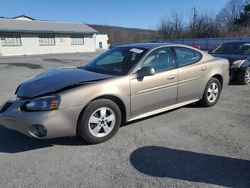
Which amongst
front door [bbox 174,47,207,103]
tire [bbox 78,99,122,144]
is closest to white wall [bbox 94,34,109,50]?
front door [bbox 174,47,207,103]

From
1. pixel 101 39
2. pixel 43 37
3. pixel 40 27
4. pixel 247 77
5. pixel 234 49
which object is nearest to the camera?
pixel 247 77

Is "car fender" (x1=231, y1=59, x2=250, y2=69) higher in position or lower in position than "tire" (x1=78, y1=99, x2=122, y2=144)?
higher

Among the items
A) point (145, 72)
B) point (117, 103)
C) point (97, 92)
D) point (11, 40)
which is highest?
point (11, 40)

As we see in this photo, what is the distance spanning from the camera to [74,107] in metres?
3.66

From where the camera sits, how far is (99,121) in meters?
3.94

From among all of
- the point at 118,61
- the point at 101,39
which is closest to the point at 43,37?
the point at 101,39

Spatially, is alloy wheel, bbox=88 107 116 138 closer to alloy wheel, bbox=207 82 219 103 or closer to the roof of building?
alloy wheel, bbox=207 82 219 103

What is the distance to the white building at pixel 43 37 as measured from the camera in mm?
29359

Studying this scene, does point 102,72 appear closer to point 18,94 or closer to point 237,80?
point 18,94

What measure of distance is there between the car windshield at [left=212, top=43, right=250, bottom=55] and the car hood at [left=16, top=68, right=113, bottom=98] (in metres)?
6.44

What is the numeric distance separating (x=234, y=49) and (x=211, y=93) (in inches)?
164

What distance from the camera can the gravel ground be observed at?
2980 millimetres

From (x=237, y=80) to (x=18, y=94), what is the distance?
7.09 meters

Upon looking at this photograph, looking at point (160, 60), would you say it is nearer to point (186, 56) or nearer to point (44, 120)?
point (186, 56)
